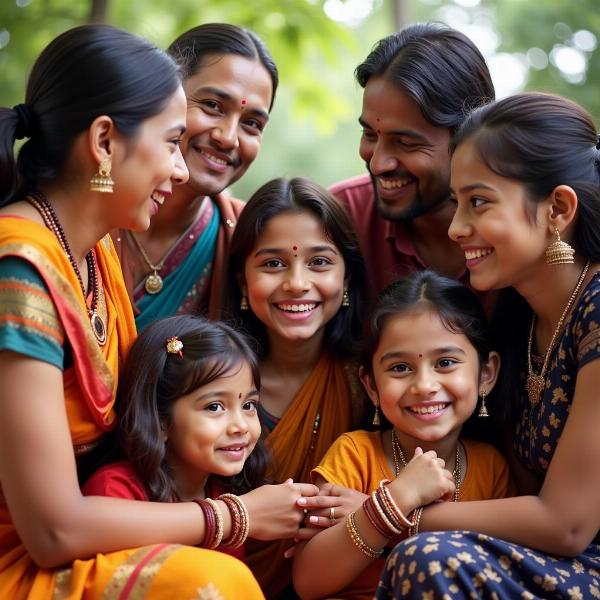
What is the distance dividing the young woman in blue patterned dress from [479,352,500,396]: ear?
0.04 metres

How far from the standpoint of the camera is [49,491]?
2135mm

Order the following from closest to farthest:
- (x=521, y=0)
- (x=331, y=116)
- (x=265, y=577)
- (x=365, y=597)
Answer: (x=365, y=597), (x=265, y=577), (x=331, y=116), (x=521, y=0)

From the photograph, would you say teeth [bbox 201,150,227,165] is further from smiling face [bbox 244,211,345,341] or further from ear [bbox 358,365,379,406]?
ear [bbox 358,365,379,406]

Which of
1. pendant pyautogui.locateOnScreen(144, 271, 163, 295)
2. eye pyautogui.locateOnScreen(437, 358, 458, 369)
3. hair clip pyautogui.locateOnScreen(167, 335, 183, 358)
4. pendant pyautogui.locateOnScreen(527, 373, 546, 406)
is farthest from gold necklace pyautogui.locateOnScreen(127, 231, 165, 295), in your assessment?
pendant pyautogui.locateOnScreen(527, 373, 546, 406)

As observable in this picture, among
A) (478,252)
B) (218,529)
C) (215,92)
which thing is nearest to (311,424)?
(218,529)

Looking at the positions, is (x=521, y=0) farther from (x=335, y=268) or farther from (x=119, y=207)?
(x=119, y=207)

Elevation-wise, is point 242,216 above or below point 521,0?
below

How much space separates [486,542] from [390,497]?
0.27 metres

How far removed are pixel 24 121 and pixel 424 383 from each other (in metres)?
1.25

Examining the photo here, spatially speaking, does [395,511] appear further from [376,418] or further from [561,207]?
[561,207]

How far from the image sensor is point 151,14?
529 centimetres

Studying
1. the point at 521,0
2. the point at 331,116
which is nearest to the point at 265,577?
the point at 331,116

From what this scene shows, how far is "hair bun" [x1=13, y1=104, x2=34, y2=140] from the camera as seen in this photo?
230 cm

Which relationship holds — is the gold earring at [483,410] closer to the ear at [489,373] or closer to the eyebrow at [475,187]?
the ear at [489,373]
